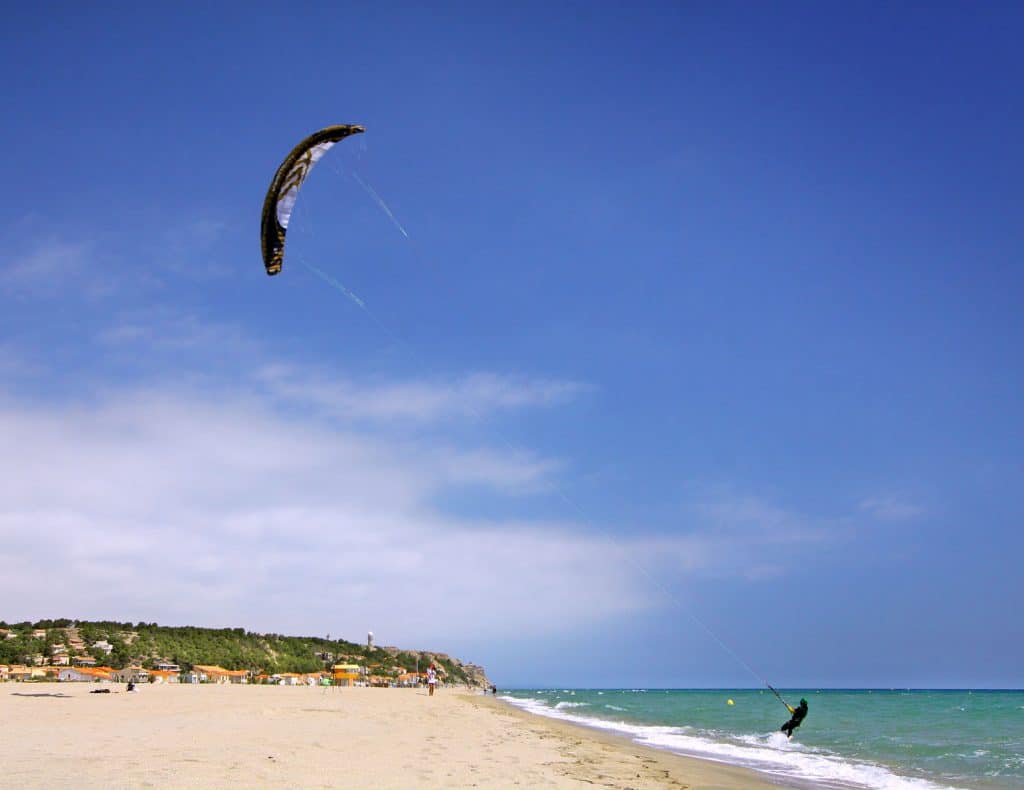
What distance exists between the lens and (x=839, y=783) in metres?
13.9

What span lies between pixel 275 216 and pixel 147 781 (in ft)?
23.1

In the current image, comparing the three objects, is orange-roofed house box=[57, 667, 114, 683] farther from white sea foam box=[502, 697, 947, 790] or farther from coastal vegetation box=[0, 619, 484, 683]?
white sea foam box=[502, 697, 947, 790]

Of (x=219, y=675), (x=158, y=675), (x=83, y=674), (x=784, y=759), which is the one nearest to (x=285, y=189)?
(x=784, y=759)

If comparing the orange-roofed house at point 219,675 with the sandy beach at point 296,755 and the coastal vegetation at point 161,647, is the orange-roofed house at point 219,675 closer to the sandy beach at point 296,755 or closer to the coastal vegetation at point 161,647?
the coastal vegetation at point 161,647

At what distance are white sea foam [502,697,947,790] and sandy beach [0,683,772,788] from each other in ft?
4.34

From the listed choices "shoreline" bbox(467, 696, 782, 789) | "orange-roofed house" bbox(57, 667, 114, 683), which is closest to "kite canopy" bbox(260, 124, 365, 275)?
"shoreline" bbox(467, 696, 782, 789)

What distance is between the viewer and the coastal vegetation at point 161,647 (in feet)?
160

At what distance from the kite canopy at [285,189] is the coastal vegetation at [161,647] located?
46.6 metres

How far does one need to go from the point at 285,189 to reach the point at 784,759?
17038mm

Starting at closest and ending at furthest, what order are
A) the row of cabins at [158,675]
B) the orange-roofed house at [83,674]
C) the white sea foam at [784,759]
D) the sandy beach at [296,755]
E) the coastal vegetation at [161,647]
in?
the sandy beach at [296,755] → the white sea foam at [784,759] → the orange-roofed house at [83,674] → the row of cabins at [158,675] → the coastal vegetation at [161,647]

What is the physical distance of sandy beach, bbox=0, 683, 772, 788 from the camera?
8430 millimetres

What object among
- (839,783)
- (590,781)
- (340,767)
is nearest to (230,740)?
(340,767)

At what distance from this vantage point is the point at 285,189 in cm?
1045

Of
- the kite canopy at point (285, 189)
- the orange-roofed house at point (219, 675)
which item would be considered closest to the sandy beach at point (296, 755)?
the kite canopy at point (285, 189)
